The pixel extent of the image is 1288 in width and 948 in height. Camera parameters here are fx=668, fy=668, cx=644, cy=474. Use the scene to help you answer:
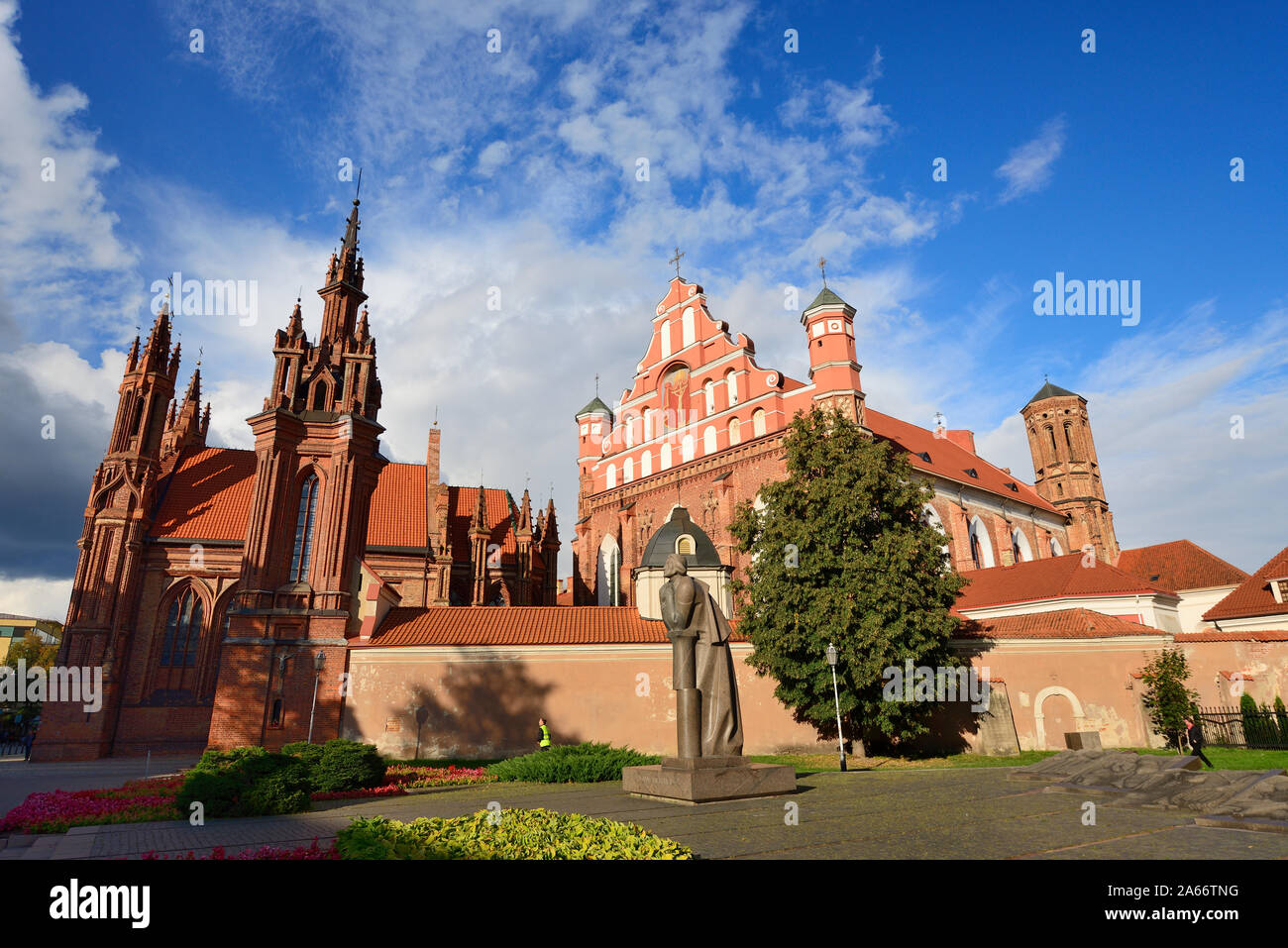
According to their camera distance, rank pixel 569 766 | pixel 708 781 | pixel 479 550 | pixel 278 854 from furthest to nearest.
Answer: pixel 479 550 < pixel 569 766 < pixel 708 781 < pixel 278 854

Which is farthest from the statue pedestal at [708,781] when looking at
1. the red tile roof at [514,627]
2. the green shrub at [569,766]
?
the red tile roof at [514,627]

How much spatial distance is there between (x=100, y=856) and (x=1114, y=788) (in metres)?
13.3

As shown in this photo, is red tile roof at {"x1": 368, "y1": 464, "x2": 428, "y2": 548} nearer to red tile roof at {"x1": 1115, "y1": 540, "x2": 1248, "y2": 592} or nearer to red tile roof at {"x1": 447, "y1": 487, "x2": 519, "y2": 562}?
red tile roof at {"x1": 447, "y1": 487, "x2": 519, "y2": 562}

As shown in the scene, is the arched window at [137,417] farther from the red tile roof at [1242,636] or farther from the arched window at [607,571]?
the red tile roof at [1242,636]

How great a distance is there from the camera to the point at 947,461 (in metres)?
46.8

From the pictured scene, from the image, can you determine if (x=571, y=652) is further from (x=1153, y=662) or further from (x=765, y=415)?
(x=1153, y=662)

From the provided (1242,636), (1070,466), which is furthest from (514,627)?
(1070,466)

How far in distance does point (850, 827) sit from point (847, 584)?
15102 millimetres

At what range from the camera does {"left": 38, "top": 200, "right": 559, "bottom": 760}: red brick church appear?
22500 mm

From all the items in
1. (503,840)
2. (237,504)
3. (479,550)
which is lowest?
(503,840)

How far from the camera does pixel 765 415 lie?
108 feet

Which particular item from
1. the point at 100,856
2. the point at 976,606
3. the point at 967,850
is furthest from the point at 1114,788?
the point at 976,606

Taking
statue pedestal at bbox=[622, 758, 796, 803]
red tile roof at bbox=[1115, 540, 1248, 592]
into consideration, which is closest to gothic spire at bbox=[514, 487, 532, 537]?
statue pedestal at bbox=[622, 758, 796, 803]

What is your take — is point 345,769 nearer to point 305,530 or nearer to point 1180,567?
point 305,530
